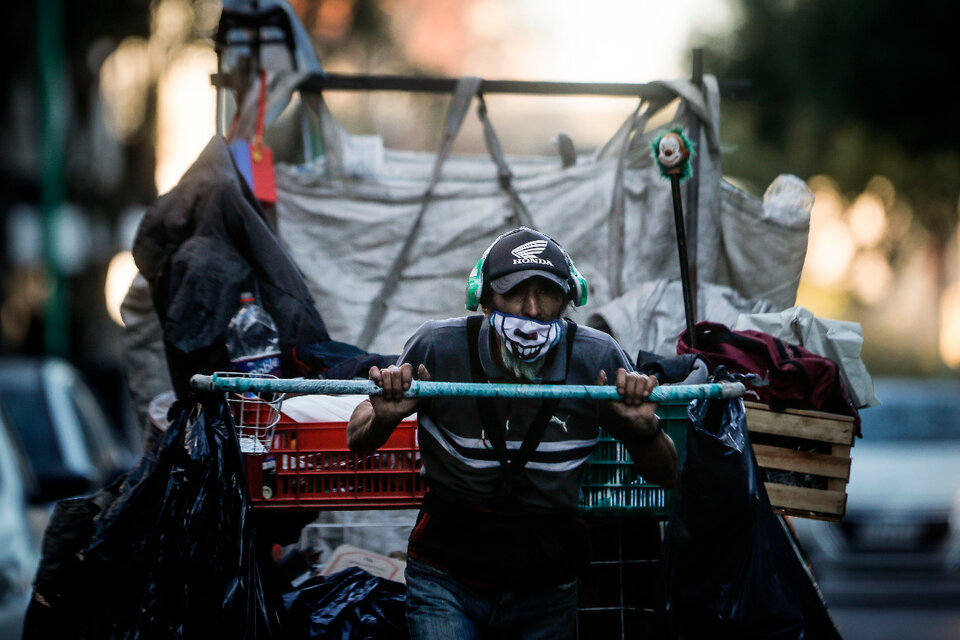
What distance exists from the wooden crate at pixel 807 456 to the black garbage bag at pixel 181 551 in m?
1.78

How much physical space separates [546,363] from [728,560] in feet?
2.79

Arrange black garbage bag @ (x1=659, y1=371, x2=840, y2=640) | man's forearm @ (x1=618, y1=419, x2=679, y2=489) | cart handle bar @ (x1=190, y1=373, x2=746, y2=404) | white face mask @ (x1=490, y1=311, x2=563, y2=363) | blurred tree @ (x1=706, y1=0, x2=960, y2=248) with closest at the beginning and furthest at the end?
cart handle bar @ (x1=190, y1=373, x2=746, y2=404)
white face mask @ (x1=490, y1=311, x2=563, y2=363)
man's forearm @ (x1=618, y1=419, x2=679, y2=489)
black garbage bag @ (x1=659, y1=371, x2=840, y2=640)
blurred tree @ (x1=706, y1=0, x2=960, y2=248)

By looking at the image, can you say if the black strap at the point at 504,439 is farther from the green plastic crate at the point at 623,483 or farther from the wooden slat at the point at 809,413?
the wooden slat at the point at 809,413

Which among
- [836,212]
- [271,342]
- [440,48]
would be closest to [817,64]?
[836,212]

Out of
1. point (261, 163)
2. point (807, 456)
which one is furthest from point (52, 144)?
point (807, 456)

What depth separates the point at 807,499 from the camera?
13.5 feet

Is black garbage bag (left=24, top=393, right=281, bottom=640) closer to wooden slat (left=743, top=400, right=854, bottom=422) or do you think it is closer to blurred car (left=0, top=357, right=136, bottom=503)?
wooden slat (left=743, top=400, right=854, bottom=422)

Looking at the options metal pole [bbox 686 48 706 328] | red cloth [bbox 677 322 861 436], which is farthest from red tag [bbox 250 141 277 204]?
red cloth [bbox 677 322 861 436]

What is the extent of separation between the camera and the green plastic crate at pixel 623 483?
12.5 feet

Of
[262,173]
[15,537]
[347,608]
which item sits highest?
[262,173]

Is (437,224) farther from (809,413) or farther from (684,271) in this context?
(809,413)

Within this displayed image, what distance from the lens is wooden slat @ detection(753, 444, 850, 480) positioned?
4105 millimetres

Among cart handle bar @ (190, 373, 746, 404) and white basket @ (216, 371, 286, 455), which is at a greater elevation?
cart handle bar @ (190, 373, 746, 404)

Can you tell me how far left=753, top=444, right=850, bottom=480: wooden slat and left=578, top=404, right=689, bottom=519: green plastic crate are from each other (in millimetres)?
448
